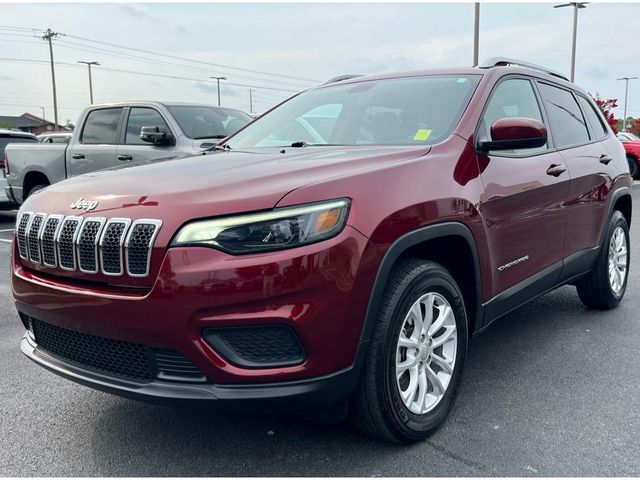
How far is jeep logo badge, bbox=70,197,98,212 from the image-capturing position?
8.00 feet

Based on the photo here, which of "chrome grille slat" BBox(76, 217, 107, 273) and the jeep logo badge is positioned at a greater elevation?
the jeep logo badge

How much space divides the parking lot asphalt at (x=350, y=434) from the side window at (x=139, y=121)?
4547 millimetres

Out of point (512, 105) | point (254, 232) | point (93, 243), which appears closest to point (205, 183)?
point (254, 232)

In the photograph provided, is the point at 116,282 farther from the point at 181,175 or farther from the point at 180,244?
the point at 181,175

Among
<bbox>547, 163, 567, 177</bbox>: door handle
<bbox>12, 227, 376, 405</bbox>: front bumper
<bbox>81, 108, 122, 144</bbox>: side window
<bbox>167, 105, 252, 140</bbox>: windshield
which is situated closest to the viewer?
<bbox>12, 227, 376, 405</bbox>: front bumper

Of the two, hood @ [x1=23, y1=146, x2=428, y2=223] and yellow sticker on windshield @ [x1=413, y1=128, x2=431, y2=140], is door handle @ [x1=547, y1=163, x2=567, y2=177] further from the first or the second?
hood @ [x1=23, y1=146, x2=428, y2=223]

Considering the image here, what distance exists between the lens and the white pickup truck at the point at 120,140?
7434mm

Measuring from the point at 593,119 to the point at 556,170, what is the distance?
1.36 meters

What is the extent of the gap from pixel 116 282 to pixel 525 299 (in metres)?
2.34

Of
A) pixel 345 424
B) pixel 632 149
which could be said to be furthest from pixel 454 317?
pixel 632 149

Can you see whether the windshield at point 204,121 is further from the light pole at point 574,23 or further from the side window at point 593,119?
the light pole at point 574,23

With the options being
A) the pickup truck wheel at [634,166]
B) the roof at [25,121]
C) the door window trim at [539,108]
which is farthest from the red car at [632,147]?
the roof at [25,121]

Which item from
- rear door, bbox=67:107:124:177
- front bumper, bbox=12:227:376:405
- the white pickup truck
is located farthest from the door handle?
rear door, bbox=67:107:124:177

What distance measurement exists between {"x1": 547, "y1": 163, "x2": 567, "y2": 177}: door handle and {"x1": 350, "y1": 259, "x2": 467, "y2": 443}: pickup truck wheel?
1258mm
